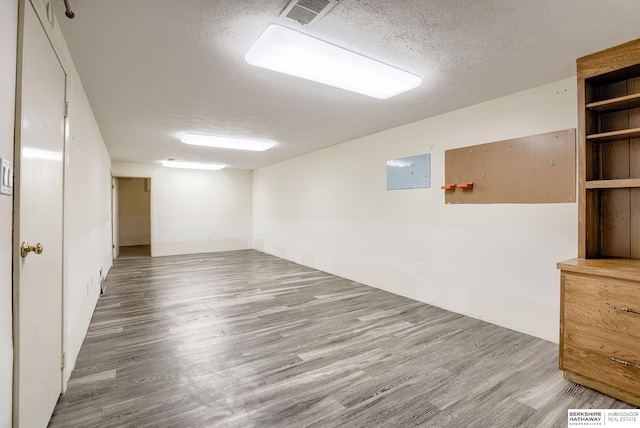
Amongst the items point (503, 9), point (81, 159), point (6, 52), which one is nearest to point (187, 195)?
point (81, 159)

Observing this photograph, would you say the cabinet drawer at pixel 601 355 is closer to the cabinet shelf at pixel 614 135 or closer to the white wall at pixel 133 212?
the cabinet shelf at pixel 614 135

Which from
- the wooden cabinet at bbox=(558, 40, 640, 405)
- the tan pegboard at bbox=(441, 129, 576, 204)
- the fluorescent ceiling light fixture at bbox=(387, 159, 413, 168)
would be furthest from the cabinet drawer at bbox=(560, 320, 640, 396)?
A: the fluorescent ceiling light fixture at bbox=(387, 159, 413, 168)

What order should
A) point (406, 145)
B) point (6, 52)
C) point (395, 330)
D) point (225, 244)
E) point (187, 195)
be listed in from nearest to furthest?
point (6, 52)
point (395, 330)
point (406, 145)
point (187, 195)
point (225, 244)

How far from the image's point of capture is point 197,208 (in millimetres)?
8336

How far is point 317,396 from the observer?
2.00 meters

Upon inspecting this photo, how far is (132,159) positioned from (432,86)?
6618mm

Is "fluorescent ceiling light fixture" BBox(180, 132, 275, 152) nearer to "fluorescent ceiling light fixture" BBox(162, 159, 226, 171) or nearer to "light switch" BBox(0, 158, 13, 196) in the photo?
"fluorescent ceiling light fixture" BBox(162, 159, 226, 171)

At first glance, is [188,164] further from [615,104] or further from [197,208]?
[615,104]

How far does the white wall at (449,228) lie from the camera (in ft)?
9.07

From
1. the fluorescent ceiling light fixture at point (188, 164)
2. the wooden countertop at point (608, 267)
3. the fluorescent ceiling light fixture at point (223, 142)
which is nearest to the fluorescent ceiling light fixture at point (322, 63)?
the wooden countertop at point (608, 267)

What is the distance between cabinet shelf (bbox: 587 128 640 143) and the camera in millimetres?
2070

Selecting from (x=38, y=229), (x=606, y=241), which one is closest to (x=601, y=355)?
(x=606, y=241)

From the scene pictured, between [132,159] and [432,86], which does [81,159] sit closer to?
[432,86]

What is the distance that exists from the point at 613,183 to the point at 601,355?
1158 millimetres
